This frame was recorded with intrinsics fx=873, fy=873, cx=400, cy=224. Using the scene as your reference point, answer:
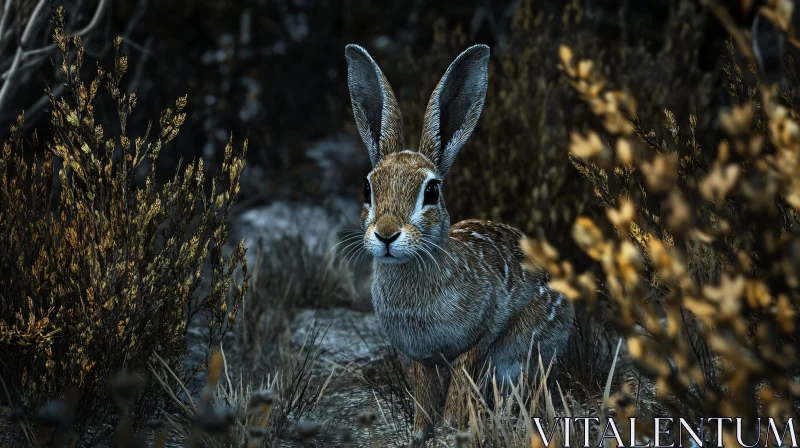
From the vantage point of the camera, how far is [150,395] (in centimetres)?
319

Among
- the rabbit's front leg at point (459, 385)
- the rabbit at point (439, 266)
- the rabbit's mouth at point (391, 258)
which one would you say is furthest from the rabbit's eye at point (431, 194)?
the rabbit's front leg at point (459, 385)

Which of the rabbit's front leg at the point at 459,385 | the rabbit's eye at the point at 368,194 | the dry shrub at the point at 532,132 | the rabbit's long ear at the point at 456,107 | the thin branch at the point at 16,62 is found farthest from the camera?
the dry shrub at the point at 532,132

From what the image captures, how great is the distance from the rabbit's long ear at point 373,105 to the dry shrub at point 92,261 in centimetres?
58

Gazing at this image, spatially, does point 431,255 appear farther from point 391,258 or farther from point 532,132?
point 532,132

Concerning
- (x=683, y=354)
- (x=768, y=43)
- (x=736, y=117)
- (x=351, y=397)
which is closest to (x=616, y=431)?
(x=683, y=354)

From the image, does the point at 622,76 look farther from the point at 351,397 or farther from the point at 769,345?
the point at 769,345

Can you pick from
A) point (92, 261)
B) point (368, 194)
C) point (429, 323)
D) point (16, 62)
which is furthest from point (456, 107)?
point (16, 62)

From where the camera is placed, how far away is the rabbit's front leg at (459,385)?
3.13 metres

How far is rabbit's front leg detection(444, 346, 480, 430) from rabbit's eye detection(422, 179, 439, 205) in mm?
595

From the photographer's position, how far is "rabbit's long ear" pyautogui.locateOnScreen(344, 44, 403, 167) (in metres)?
3.51

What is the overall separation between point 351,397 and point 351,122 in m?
3.19

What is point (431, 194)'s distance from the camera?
10.8 feet

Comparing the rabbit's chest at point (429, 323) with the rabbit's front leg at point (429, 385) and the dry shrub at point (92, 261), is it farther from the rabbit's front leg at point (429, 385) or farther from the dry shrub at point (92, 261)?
the dry shrub at point (92, 261)

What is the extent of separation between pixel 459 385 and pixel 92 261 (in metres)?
1.39
